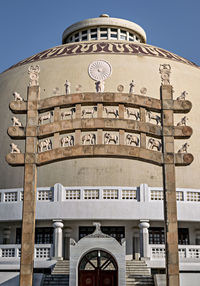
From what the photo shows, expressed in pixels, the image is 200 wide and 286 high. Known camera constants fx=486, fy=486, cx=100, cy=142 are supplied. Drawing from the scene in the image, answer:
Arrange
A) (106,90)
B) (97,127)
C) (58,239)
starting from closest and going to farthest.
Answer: (97,127)
(58,239)
(106,90)

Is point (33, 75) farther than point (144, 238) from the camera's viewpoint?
No

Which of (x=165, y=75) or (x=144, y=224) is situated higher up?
(x=165, y=75)

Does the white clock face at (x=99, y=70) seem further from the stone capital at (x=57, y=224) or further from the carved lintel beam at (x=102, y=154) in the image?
the carved lintel beam at (x=102, y=154)

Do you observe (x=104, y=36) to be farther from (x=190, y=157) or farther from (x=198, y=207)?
(x=190, y=157)

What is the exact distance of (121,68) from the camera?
73.2ft

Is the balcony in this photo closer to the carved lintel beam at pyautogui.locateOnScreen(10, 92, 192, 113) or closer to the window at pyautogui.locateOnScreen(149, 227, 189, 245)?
the window at pyautogui.locateOnScreen(149, 227, 189, 245)

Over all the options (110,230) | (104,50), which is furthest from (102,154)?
(104,50)

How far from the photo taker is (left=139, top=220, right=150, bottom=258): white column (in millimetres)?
16906

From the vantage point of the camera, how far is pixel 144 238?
1714cm

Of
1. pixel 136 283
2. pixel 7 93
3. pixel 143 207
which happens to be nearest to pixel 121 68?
pixel 7 93

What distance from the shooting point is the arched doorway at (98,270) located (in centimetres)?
1362

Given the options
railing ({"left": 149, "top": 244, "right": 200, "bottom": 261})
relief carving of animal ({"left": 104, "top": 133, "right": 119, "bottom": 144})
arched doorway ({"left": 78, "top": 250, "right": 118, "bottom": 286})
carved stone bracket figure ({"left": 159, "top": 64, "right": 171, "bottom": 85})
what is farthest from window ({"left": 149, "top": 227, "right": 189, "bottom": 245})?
carved stone bracket figure ({"left": 159, "top": 64, "right": 171, "bottom": 85})

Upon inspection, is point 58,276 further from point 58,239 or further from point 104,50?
point 104,50

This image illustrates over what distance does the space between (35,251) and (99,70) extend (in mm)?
9063
